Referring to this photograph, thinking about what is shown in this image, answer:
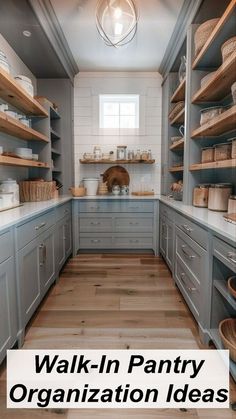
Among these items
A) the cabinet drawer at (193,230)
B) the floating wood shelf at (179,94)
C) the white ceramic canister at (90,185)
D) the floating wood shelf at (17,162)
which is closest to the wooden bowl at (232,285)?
the cabinet drawer at (193,230)

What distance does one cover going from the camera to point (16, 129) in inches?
91.0

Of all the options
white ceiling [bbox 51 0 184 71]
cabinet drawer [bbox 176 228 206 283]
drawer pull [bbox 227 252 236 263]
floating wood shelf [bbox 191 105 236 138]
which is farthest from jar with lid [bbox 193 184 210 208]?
white ceiling [bbox 51 0 184 71]

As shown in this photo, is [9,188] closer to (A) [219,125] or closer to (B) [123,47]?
(A) [219,125]

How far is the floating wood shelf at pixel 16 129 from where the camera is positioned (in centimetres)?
200

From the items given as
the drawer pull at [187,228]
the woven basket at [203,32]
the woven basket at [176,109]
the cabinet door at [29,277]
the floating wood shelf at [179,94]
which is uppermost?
the woven basket at [203,32]

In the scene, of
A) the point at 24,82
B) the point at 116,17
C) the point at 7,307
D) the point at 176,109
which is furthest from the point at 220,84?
the point at 7,307

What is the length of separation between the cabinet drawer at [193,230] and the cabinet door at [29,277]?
118 cm

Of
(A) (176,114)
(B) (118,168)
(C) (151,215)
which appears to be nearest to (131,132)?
(B) (118,168)

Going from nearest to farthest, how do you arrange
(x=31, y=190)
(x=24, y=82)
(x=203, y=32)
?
(x=203, y=32) < (x=24, y=82) < (x=31, y=190)

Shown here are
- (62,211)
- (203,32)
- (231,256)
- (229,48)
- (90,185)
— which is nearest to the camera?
(231,256)

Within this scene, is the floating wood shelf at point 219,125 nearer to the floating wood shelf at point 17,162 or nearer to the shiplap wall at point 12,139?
the floating wood shelf at point 17,162

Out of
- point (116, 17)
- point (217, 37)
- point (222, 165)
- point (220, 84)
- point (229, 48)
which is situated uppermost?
point (116, 17)

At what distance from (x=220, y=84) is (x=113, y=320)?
2.05m

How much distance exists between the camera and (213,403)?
1.24 m
